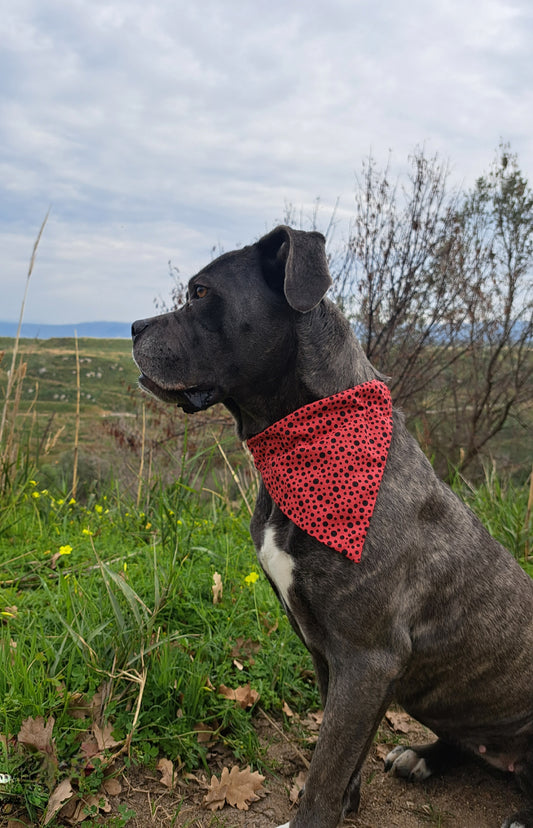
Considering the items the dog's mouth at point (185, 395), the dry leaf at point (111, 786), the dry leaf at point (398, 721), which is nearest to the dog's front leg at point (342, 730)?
the dry leaf at point (111, 786)

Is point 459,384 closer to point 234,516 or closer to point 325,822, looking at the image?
point 234,516

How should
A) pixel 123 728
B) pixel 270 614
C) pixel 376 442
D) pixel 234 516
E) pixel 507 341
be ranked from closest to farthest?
pixel 376 442, pixel 123 728, pixel 270 614, pixel 234 516, pixel 507 341

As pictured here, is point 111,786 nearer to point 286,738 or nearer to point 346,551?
point 286,738

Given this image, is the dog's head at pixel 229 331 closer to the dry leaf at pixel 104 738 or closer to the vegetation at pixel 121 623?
the vegetation at pixel 121 623

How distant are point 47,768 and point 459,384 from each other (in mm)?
7402

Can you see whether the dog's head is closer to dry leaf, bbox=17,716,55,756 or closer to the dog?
the dog

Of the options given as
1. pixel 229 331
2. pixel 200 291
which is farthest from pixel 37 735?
pixel 200 291

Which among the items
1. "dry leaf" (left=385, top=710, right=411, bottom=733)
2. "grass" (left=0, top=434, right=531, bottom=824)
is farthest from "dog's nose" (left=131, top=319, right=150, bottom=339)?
"dry leaf" (left=385, top=710, right=411, bottom=733)

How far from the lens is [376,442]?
2.21m

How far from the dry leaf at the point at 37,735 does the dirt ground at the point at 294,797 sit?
1.08ft

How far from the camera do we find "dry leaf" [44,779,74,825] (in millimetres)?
2113

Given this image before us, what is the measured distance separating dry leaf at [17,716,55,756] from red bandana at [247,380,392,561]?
117cm

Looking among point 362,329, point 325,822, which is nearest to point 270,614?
point 325,822

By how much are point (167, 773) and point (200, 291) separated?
1846mm
